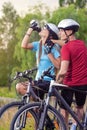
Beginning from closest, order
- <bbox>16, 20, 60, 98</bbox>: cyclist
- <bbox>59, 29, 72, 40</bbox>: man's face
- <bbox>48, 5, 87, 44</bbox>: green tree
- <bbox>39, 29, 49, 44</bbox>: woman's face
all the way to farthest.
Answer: <bbox>59, 29, 72, 40</bbox>: man's face → <bbox>16, 20, 60, 98</bbox>: cyclist → <bbox>39, 29, 49, 44</bbox>: woman's face → <bbox>48, 5, 87, 44</bbox>: green tree

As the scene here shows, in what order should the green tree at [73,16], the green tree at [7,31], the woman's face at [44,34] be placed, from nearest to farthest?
1. the woman's face at [44,34]
2. the green tree at [73,16]
3. the green tree at [7,31]

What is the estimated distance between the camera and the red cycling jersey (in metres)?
6.14

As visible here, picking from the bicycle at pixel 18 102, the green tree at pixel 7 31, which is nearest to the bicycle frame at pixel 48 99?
the bicycle at pixel 18 102

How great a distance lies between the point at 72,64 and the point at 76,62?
0.05 metres

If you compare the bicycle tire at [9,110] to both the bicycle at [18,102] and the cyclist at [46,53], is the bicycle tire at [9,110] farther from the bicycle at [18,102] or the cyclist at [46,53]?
the cyclist at [46,53]

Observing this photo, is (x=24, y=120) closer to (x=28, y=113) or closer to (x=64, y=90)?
(x=28, y=113)

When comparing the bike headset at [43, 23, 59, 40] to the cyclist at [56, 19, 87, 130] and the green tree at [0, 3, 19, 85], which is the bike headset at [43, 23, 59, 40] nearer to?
the cyclist at [56, 19, 87, 130]

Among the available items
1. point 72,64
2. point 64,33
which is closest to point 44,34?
point 64,33

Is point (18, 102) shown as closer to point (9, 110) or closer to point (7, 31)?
point (9, 110)

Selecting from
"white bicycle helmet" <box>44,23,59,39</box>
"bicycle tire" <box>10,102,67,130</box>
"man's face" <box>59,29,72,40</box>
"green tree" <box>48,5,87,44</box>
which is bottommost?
"bicycle tire" <box>10,102,67,130</box>

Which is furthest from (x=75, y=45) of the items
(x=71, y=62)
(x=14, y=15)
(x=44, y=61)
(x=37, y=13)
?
(x=14, y=15)

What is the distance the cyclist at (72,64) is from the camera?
6102 mm

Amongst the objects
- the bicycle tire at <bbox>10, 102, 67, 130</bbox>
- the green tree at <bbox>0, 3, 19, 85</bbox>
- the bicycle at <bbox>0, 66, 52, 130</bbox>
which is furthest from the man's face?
the green tree at <bbox>0, 3, 19, 85</bbox>

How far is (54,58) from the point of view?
21.3 feet
